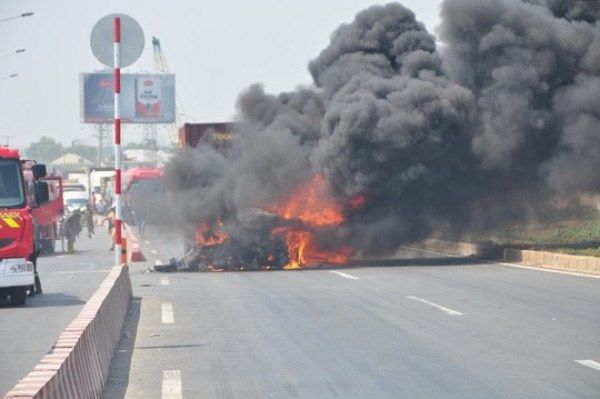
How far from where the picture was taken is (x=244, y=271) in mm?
26781

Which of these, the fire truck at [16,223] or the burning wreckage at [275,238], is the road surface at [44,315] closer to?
the fire truck at [16,223]

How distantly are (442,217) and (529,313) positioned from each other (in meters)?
13.3

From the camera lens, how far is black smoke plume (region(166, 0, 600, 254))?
2855 cm

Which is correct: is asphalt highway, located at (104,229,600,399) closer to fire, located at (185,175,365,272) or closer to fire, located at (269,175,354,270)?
fire, located at (185,175,365,272)

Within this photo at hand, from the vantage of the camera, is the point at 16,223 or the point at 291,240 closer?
the point at 16,223

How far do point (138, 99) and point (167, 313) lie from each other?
236ft

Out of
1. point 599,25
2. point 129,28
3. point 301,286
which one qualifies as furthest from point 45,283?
point 599,25

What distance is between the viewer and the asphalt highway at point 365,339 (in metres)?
10.2

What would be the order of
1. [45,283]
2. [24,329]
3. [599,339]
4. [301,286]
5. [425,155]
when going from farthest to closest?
[425,155], [45,283], [301,286], [24,329], [599,339]

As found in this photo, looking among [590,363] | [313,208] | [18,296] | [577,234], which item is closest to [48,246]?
[313,208]

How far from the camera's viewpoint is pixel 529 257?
26.9 m

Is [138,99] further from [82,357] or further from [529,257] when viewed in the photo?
[82,357]

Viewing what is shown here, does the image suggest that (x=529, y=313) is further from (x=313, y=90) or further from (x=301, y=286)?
(x=313, y=90)

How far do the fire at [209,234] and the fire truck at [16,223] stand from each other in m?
9.36
